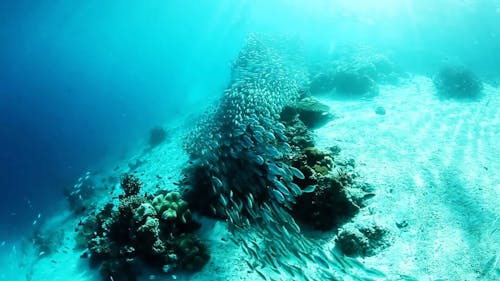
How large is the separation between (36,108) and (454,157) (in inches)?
5815

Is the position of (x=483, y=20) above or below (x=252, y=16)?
below

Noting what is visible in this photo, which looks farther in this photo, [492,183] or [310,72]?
[310,72]

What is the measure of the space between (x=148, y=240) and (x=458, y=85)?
1878 centimetres

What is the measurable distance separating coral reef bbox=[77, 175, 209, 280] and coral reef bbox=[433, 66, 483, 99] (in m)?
16.5

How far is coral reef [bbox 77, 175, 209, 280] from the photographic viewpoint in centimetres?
698

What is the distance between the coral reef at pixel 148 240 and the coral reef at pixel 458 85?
1646cm

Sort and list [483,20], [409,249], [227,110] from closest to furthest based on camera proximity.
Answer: [409,249] → [227,110] → [483,20]

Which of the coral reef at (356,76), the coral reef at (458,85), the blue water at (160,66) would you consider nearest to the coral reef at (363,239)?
the coral reef at (356,76)

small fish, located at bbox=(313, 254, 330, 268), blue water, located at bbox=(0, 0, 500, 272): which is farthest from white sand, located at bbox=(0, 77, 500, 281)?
blue water, located at bbox=(0, 0, 500, 272)

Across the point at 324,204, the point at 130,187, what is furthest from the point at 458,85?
the point at 130,187

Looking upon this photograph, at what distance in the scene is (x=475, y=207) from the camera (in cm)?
722

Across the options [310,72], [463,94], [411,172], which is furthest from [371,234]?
[310,72]

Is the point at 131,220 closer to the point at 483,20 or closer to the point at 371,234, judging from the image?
the point at 371,234

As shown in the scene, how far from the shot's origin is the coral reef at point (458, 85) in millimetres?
17406
